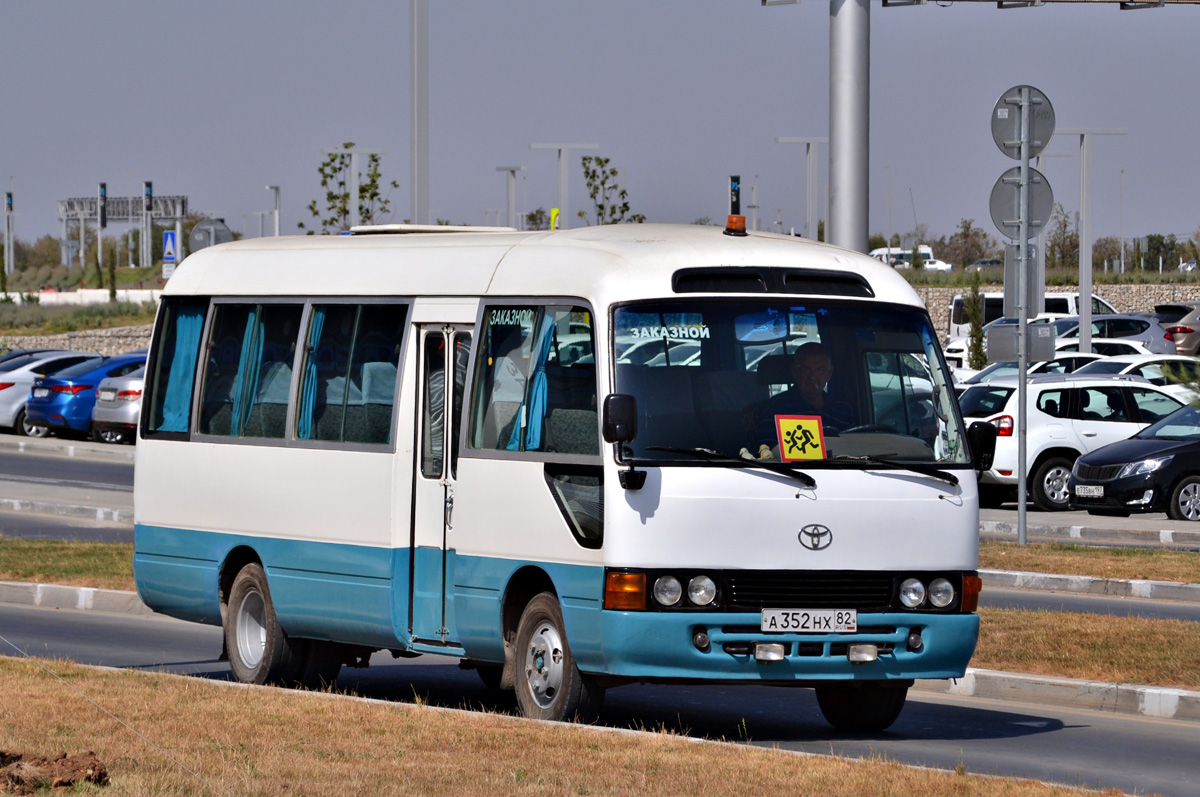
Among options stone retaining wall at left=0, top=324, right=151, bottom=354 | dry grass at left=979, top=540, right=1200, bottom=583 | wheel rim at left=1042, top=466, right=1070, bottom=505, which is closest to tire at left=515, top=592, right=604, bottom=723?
dry grass at left=979, top=540, right=1200, bottom=583

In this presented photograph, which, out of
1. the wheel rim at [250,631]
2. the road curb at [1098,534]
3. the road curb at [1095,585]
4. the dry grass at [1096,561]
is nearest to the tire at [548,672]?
the wheel rim at [250,631]

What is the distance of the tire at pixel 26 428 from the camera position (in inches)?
1500

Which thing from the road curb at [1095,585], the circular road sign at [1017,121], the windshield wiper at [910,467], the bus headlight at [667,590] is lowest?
the road curb at [1095,585]

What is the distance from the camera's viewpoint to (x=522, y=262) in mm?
10039

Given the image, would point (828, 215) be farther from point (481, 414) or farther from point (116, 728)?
point (116, 728)

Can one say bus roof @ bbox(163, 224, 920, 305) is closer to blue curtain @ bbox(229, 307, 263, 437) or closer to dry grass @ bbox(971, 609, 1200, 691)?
blue curtain @ bbox(229, 307, 263, 437)

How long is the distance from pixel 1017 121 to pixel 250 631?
32.8 ft

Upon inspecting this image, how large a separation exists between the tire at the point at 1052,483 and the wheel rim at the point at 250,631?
15.4 m

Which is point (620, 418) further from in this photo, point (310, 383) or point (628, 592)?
point (310, 383)

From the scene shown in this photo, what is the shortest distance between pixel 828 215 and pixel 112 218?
165 meters

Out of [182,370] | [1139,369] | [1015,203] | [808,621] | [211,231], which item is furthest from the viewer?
[1139,369]

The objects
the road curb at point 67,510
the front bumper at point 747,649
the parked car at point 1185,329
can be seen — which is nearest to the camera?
the front bumper at point 747,649

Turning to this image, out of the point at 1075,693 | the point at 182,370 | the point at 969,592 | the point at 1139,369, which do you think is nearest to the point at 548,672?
the point at 969,592

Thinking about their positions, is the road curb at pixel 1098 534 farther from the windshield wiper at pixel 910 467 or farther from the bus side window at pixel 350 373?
the windshield wiper at pixel 910 467
